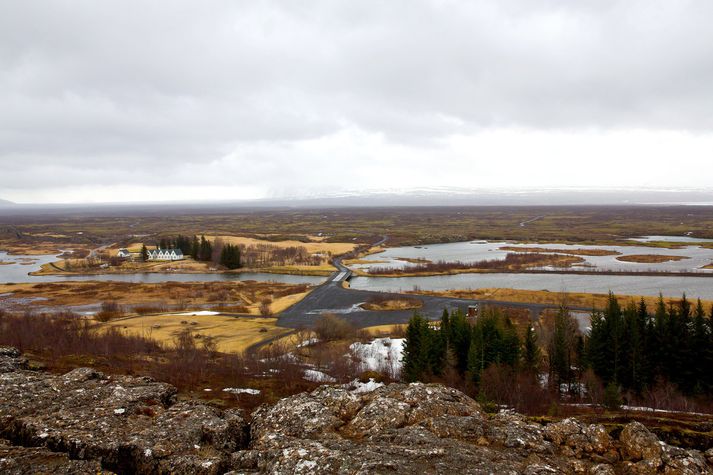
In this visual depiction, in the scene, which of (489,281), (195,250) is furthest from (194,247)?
(489,281)

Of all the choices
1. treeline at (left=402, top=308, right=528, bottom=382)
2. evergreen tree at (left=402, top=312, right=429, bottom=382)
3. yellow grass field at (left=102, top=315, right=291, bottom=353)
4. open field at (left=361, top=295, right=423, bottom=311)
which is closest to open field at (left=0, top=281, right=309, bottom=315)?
yellow grass field at (left=102, top=315, right=291, bottom=353)

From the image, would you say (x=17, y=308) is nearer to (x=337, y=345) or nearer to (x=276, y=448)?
(x=337, y=345)

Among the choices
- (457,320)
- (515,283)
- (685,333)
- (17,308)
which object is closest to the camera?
(685,333)

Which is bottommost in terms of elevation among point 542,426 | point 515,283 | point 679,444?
point 515,283

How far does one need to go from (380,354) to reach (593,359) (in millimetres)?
18422

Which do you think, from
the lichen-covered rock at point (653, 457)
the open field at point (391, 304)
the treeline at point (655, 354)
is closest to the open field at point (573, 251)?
the open field at point (391, 304)

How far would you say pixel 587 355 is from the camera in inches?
1312

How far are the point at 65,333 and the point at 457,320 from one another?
3608cm

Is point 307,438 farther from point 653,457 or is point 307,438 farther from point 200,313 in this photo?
point 200,313

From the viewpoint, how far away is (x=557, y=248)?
437ft

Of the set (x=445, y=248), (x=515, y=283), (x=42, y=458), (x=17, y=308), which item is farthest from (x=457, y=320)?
(x=445, y=248)

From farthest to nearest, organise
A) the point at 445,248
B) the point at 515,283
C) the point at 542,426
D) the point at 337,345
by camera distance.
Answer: the point at 445,248
the point at 515,283
the point at 337,345
the point at 542,426

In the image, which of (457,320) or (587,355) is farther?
(457,320)

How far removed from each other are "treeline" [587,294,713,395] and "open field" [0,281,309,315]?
4421 cm
